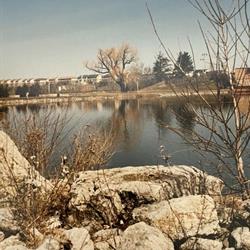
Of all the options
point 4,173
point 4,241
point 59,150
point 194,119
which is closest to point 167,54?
point 194,119

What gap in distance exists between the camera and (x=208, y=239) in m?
4.23

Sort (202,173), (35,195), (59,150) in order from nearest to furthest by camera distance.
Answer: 1. (35,195)
2. (202,173)
3. (59,150)

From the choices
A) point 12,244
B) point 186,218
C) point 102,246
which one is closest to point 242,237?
point 186,218

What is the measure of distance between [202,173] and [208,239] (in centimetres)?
181

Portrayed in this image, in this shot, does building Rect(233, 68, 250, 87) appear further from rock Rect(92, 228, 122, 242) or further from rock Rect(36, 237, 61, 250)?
rock Rect(36, 237, 61, 250)

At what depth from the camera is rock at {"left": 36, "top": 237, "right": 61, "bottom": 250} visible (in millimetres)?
4148

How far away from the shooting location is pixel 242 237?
162 inches

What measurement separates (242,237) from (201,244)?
471mm

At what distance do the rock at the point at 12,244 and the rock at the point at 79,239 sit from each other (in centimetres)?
54

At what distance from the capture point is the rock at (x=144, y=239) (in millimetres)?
3943

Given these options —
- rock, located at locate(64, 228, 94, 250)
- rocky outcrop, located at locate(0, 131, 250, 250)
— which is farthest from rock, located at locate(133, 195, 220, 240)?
rock, located at locate(64, 228, 94, 250)

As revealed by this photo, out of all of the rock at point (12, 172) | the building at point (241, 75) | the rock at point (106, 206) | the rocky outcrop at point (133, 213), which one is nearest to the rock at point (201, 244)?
the rocky outcrop at point (133, 213)

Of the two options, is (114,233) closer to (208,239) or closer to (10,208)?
(208,239)

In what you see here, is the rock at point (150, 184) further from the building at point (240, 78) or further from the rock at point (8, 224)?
the building at point (240, 78)
